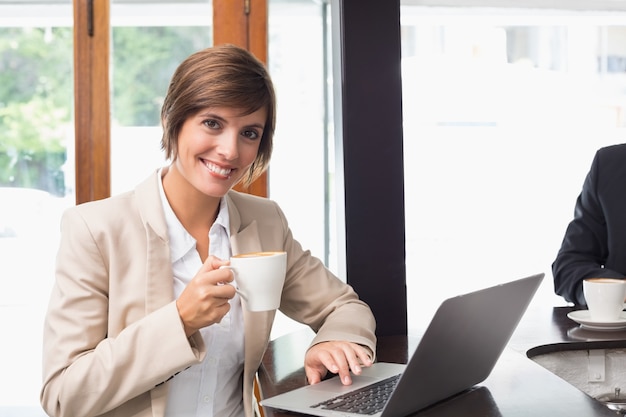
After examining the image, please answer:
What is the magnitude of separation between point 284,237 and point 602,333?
0.72 metres

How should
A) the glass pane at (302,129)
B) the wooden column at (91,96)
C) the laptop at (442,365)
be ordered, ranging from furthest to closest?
the glass pane at (302,129) < the wooden column at (91,96) < the laptop at (442,365)

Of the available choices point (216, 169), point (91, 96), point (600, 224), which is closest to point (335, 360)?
point (216, 169)

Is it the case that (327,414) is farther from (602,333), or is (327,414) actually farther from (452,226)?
(452,226)

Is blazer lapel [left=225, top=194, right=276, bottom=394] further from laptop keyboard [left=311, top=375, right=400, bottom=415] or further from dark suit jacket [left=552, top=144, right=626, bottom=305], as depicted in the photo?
dark suit jacket [left=552, top=144, right=626, bottom=305]

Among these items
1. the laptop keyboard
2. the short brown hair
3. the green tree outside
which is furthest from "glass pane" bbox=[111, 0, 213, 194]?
the laptop keyboard

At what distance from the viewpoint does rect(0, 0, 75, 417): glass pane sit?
3559 millimetres

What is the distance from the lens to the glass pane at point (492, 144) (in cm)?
454

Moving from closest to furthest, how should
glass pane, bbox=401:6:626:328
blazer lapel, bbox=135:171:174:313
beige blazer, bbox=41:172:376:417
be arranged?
beige blazer, bbox=41:172:376:417, blazer lapel, bbox=135:171:174:313, glass pane, bbox=401:6:626:328

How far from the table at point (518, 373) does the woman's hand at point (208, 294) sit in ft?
0.58

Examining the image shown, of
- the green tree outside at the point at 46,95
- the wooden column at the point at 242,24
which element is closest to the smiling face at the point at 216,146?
the wooden column at the point at 242,24

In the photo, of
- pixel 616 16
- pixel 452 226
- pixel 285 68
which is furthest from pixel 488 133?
pixel 285 68

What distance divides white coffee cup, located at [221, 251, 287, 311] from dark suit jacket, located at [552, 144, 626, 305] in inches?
48.7

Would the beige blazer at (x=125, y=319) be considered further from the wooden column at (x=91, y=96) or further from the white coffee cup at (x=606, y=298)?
the wooden column at (x=91, y=96)

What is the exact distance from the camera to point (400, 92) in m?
1.98
